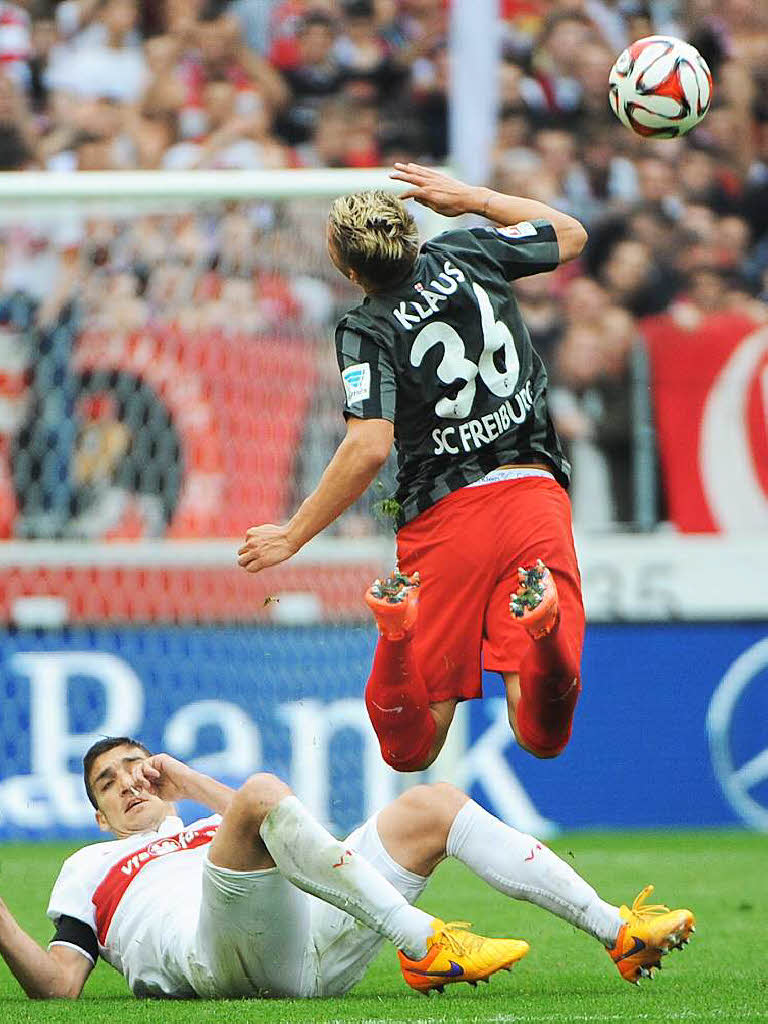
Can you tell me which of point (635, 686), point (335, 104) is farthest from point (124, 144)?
point (635, 686)

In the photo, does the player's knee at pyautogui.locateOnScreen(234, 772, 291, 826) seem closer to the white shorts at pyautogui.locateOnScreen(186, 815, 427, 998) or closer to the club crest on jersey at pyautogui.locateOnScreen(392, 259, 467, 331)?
the white shorts at pyautogui.locateOnScreen(186, 815, 427, 998)

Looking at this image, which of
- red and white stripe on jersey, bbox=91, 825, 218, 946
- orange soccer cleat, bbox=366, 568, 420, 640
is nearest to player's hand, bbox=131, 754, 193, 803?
red and white stripe on jersey, bbox=91, 825, 218, 946

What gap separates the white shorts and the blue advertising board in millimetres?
3744

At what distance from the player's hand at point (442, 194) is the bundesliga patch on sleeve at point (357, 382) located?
2.07ft

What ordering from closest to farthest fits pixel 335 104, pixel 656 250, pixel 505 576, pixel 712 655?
pixel 505 576, pixel 712 655, pixel 656 250, pixel 335 104

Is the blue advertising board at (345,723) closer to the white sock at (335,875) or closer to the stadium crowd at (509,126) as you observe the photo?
the stadium crowd at (509,126)

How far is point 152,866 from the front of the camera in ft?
16.4

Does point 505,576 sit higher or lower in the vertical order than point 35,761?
higher

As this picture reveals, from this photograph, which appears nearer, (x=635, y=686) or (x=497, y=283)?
(x=497, y=283)

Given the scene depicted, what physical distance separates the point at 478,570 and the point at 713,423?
5301 millimetres

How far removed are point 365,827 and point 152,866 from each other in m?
0.62

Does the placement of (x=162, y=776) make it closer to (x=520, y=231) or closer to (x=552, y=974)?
(x=552, y=974)

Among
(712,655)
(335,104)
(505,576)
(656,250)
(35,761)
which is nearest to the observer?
(505,576)

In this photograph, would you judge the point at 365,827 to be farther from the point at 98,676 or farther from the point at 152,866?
the point at 98,676
